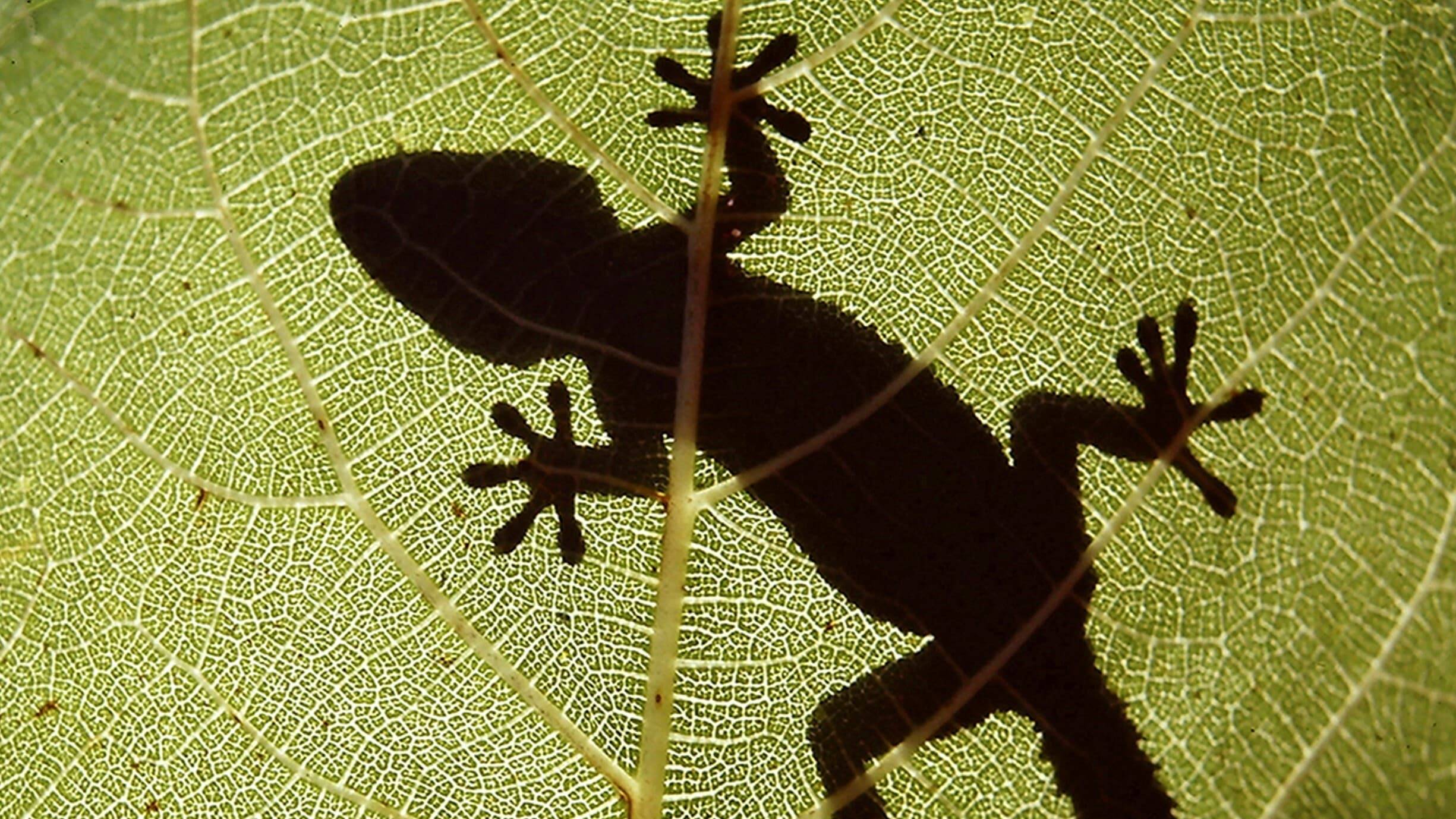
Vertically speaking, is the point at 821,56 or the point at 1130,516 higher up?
the point at 821,56

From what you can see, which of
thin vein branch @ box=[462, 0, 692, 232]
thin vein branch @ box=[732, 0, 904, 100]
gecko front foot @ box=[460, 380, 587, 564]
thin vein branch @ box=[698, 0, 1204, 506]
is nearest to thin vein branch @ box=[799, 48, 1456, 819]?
thin vein branch @ box=[698, 0, 1204, 506]

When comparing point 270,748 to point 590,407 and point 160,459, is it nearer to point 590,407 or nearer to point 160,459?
point 160,459

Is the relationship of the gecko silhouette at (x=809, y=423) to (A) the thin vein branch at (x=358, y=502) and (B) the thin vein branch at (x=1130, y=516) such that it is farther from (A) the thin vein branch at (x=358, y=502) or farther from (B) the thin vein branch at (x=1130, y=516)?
(A) the thin vein branch at (x=358, y=502)

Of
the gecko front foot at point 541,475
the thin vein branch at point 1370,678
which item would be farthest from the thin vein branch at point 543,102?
the thin vein branch at point 1370,678

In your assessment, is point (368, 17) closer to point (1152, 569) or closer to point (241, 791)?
point (241, 791)

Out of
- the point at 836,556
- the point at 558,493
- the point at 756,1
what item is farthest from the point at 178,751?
the point at 756,1

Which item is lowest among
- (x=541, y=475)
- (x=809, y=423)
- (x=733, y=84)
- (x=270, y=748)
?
(x=270, y=748)

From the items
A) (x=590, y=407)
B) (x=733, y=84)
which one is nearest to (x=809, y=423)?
(x=590, y=407)
